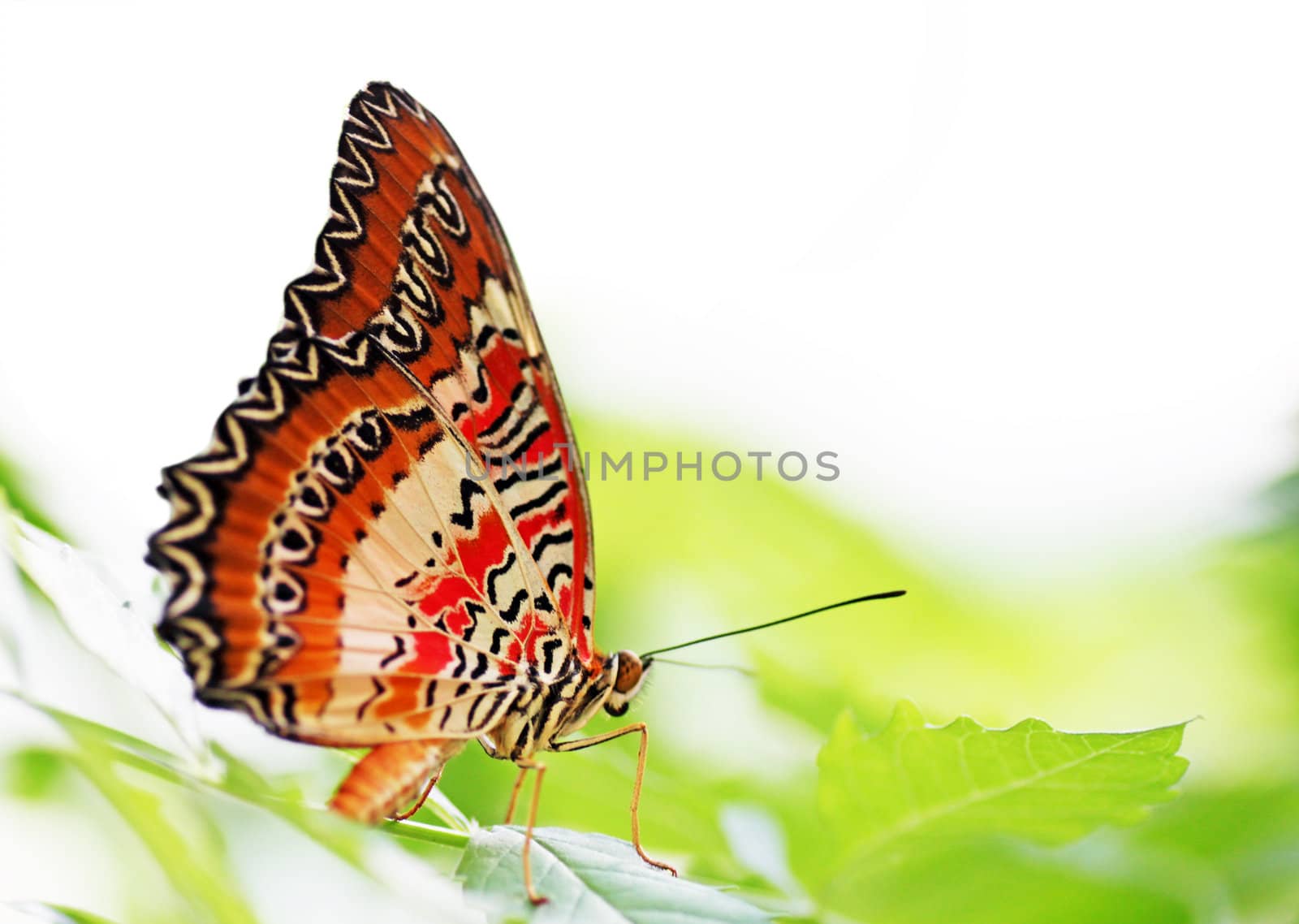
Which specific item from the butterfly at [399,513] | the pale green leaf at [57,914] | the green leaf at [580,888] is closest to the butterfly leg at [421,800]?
the butterfly at [399,513]

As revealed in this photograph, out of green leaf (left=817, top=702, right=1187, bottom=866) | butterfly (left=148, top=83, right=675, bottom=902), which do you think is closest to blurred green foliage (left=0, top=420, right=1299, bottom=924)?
green leaf (left=817, top=702, right=1187, bottom=866)

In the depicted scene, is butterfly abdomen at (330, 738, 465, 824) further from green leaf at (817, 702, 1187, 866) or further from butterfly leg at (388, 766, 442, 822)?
green leaf at (817, 702, 1187, 866)

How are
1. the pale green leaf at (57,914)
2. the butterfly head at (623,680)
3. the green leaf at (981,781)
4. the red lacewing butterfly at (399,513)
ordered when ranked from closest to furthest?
1. the pale green leaf at (57,914)
2. the green leaf at (981,781)
3. the red lacewing butterfly at (399,513)
4. the butterfly head at (623,680)

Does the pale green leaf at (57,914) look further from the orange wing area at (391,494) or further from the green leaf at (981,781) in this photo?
the green leaf at (981,781)

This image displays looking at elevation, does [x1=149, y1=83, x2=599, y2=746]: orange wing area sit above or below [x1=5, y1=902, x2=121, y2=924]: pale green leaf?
above

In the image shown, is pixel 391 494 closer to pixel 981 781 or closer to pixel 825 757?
pixel 825 757

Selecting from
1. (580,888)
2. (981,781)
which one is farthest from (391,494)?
(981,781)
